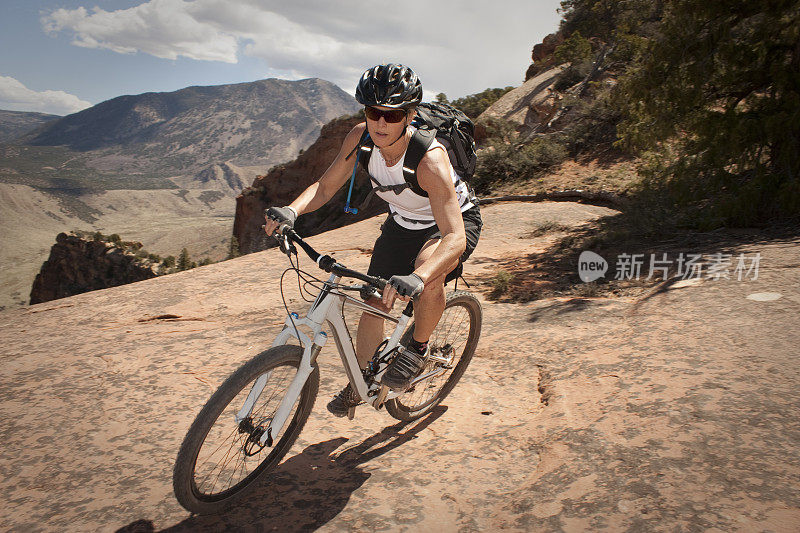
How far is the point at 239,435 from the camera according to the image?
2666 millimetres

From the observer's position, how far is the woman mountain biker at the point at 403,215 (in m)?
→ 2.78

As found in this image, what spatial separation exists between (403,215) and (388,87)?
85 centimetres

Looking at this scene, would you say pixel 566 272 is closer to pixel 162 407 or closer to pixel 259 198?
pixel 162 407

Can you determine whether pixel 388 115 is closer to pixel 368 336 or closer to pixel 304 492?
pixel 368 336

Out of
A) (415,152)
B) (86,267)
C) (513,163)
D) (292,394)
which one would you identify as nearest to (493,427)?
(292,394)

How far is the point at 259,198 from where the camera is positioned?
154 ft

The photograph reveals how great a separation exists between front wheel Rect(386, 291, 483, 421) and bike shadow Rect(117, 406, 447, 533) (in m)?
0.26

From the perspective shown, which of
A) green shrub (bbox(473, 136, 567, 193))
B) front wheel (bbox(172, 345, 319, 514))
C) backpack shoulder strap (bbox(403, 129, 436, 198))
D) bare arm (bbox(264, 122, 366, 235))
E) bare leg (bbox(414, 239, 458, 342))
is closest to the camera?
front wheel (bbox(172, 345, 319, 514))

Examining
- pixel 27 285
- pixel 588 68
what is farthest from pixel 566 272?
pixel 27 285

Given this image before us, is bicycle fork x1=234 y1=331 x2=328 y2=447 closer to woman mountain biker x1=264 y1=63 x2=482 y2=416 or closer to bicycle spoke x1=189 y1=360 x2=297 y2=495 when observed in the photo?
bicycle spoke x1=189 y1=360 x2=297 y2=495

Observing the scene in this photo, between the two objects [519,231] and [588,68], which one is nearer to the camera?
[519,231]

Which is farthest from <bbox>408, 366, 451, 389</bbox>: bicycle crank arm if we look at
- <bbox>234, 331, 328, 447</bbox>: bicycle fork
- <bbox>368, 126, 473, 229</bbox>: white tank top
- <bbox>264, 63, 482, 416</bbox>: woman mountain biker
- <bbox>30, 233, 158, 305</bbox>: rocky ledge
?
<bbox>30, 233, 158, 305</bbox>: rocky ledge

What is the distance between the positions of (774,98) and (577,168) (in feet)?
23.6

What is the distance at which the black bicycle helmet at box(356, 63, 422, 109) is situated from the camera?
2773 mm
